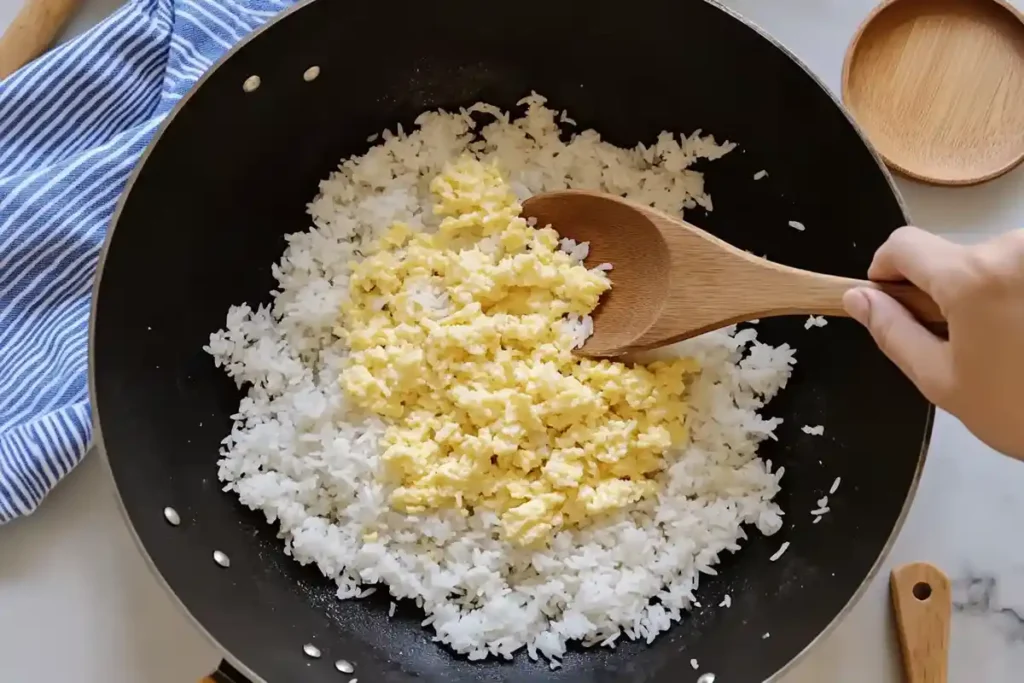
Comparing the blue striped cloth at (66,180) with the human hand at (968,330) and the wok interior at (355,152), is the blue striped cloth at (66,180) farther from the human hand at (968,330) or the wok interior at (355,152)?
the human hand at (968,330)

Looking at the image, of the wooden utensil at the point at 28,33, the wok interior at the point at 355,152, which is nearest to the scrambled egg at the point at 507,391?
the wok interior at the point at 355,152

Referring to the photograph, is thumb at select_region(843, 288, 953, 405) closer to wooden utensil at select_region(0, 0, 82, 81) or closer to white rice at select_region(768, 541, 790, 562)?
white rice at select_region(768, 541, 790, 562)

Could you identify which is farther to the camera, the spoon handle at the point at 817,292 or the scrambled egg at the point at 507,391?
the scrambled egg at the point at 507,391

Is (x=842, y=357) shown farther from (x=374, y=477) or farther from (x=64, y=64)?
(x=64, y=64)

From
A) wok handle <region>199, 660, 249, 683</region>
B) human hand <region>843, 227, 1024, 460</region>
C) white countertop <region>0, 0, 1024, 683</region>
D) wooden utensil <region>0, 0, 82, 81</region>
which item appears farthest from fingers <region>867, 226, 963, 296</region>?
wooden utensil <region>0, 0, 82, 81</region>

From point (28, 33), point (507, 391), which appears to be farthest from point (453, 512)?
point (28, 33)

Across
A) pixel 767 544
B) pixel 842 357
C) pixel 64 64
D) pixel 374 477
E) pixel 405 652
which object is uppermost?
pixel 64 64

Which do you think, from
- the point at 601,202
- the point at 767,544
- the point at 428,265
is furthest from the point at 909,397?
the point at 428,265
